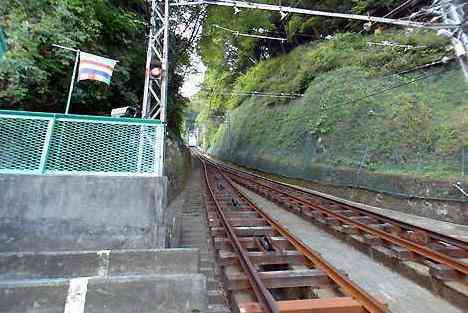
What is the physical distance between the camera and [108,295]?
351 cm

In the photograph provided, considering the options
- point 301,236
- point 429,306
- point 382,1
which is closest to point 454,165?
point 301,236

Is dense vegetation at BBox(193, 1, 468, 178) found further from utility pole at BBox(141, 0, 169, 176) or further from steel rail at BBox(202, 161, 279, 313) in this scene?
steel rail at BBox(202, 161, 279, 313)

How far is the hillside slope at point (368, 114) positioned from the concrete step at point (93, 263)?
905 cm

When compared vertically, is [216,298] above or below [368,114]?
below

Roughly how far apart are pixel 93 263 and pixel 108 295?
→ 1344 mm

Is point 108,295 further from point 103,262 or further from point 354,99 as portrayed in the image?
point 354,99

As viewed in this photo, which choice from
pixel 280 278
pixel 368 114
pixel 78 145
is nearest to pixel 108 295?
pixel 280 278

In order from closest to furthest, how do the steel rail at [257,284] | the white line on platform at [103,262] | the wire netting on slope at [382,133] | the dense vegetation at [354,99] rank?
the steel rail at [257,284] < the white line on platform at [103,262] < the wire netting on slope at [382,133] < the dense vegetation at [354,99]

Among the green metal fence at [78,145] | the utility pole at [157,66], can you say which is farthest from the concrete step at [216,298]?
the utility pole at [157,66]

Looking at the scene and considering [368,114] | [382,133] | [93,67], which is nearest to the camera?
[93,67]

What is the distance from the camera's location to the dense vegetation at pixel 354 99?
39.2 feet

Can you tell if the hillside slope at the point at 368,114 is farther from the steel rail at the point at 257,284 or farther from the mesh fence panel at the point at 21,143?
the mesh fence panel at the point at 21,143

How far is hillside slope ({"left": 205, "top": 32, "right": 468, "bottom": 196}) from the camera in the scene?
38.0ft

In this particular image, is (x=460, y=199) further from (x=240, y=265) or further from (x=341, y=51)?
(x=341, y=51)
